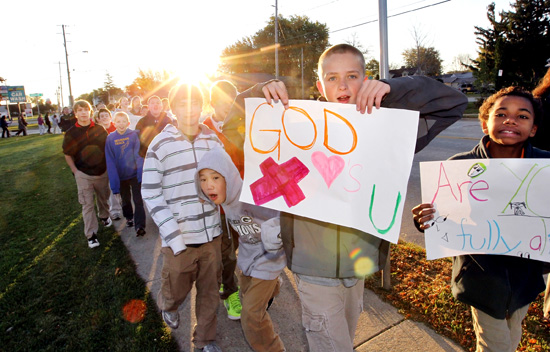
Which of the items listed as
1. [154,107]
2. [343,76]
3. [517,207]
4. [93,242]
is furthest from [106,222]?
[517,207]

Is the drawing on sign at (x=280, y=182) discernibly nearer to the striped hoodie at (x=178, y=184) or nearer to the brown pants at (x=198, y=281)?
the striped hoodie at (x=178, y=184)

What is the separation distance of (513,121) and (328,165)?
39.2 inches

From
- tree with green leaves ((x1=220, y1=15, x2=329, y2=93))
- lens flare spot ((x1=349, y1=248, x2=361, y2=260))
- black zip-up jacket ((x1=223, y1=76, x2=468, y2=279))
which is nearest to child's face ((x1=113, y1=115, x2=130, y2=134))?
black zip-up jacket ((x1=223, y1=76, x2=468, y2=279))

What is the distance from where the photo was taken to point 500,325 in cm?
181

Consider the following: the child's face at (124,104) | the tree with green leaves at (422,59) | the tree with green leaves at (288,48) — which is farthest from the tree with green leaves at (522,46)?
the tree with green leaves at (288,48)

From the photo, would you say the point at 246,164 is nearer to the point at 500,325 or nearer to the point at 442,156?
the point at 500,325

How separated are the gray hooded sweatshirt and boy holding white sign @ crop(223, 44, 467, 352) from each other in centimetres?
48

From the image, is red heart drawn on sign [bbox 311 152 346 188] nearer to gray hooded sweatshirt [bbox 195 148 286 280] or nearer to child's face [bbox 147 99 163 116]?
gray hooded sweatshirt [bbox 195 148 286 280]

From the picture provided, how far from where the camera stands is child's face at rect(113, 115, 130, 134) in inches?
206

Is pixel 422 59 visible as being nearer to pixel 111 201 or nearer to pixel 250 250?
pixel 111 201

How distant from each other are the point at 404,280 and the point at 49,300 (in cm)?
367

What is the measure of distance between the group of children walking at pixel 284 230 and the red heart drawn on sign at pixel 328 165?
26cm

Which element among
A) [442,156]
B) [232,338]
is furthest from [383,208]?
[442,156]

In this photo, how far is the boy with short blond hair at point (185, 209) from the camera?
261 centimetres
